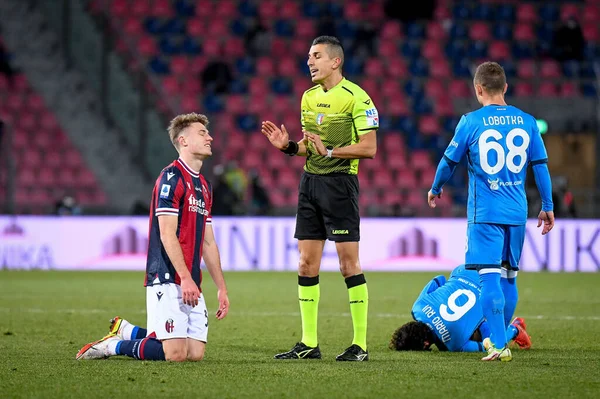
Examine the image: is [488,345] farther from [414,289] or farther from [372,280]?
[372,280]

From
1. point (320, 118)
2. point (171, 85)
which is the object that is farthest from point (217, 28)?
point (320, 118)

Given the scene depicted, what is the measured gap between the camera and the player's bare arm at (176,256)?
21.8 ft

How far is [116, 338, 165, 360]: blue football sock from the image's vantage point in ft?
22.7

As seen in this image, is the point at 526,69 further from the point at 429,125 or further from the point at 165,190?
the point at 165,190

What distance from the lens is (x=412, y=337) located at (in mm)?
7816

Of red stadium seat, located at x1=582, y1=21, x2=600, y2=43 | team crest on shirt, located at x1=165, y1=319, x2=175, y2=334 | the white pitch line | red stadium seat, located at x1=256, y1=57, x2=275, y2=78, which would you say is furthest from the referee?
red stadium seat, located at x1=582, y1=21, x2=600, y2=43

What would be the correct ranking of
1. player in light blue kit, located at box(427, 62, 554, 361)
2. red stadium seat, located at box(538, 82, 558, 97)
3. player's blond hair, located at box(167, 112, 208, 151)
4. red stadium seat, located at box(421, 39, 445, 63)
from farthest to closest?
red stadium seat, located at box(421, 39, 445, 63)
red stadium seat, located at box(538, 82, 558, 97)
player's blond hair, located at box(167, 112, 208, 151)
player in light blue kit, located at box(427, 62, 554, 361)

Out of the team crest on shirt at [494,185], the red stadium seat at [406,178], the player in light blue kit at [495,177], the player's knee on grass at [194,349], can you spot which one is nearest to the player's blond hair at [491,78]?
the player in light blue kit at [495,177]

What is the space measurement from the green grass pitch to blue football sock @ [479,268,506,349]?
0.20 metres

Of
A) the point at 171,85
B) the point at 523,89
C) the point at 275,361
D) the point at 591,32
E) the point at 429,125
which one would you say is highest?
the point at 591,32

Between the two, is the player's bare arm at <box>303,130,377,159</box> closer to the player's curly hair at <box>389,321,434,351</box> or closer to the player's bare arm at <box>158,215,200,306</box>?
the player's bare arm at <box>158,215,200,306</box>

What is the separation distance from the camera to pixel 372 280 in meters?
16.7

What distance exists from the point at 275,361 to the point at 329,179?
1290 mm

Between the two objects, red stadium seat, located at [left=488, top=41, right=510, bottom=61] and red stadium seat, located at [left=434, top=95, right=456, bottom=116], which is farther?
red stadium seat, located at [left=488, top=41, right=510, bottom=61]
